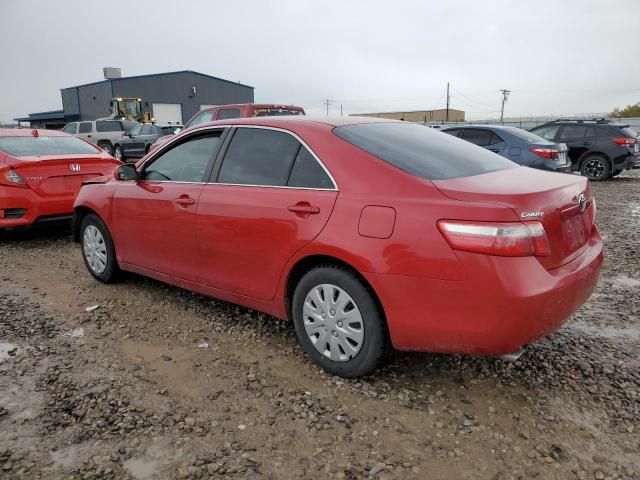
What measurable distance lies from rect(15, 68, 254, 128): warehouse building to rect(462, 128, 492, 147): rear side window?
33063mm

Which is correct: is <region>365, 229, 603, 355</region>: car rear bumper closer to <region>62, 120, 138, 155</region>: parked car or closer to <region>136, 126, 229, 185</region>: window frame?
<region>136, 126, 229, 185</region>: window frame

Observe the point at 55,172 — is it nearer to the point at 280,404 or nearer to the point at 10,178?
the point at 10,178

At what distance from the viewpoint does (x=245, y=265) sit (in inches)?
134

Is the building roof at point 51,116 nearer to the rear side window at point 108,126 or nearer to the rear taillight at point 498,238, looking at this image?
the rear side window at point 108,126

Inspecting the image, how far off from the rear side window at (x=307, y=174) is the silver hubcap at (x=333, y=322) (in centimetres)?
62

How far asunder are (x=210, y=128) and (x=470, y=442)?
9.21ft

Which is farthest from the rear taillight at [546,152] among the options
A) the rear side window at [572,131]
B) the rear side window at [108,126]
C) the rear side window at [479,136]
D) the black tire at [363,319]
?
the rear side window at [108,126]

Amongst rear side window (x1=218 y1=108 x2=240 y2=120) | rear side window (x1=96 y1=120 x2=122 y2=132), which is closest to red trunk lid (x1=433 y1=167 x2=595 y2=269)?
rear side window (x1=218 y1=108 x2=240 y2=120)

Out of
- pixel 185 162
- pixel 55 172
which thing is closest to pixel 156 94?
pixel 55 172

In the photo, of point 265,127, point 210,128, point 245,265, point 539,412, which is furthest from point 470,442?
point 210,128

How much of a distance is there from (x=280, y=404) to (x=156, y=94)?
4336 cm

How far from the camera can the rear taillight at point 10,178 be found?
614 centimetres

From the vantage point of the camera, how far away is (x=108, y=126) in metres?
22.5

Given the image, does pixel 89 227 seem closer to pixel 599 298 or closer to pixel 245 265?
pixel 245 265
